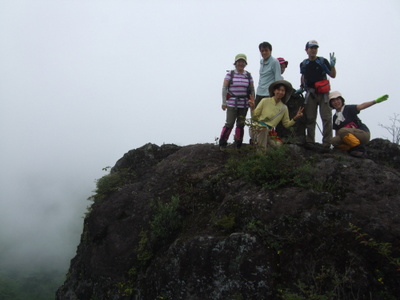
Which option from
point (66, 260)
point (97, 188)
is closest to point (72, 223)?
point (66, 260)

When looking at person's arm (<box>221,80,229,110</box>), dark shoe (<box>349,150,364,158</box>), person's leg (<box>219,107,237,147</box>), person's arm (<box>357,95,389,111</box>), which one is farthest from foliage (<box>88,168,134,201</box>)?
person's arm (<box>357,95,389,111</box>)

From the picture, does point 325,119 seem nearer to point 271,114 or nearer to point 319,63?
point 319,63

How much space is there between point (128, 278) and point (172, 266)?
5.49 ft

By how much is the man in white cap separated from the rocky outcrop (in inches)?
47.8

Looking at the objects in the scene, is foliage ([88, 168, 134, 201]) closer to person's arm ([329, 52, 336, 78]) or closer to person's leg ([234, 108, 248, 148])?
person's leg ([234, 108, 248, 148])

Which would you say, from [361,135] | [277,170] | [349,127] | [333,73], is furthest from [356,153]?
[277,170]

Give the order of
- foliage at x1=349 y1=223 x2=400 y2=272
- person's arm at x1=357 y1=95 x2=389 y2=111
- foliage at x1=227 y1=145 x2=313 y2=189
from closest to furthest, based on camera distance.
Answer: foliage at x1=349 y1=223 x2=400 y2=272, foliage at x1=227 y1=145 x2=313 y2=189, person's arm at x1=357 y1=95 x2=389 y2=111

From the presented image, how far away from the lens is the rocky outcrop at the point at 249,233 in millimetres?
5316

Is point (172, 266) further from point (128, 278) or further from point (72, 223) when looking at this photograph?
point (72, 223)

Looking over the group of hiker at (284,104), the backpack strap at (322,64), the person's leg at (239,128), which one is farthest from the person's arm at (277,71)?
the person's leg at (239,128)

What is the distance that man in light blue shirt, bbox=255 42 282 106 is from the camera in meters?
9.57

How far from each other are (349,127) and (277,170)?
3.23m

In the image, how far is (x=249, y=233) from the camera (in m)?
6.06

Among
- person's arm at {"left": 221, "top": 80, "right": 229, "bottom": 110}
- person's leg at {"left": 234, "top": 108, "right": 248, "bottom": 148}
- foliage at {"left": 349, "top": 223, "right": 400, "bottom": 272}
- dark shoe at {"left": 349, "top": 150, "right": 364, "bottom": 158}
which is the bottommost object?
foliage at {"left": 349, "top": 223, "right": 400, "bottom": 272}
